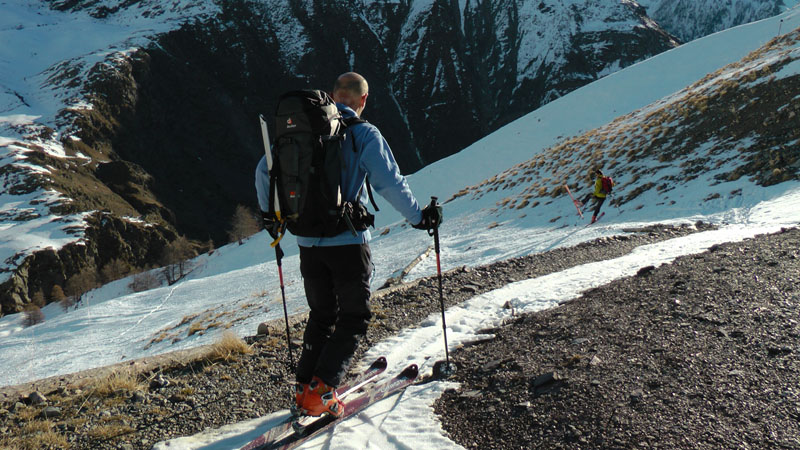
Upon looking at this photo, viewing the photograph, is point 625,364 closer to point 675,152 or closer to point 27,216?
point 675,152

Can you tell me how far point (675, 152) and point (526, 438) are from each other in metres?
18.7

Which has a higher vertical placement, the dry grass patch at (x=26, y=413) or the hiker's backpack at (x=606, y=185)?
the dry grass patch at (x=26, y=413)

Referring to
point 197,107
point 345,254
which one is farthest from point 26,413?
point 197,107

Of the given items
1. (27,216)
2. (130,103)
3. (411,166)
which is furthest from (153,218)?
(411,166)

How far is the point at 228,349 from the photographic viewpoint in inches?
220

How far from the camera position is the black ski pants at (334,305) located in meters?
3.64

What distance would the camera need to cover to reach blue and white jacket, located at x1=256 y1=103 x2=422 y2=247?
3.53 metres

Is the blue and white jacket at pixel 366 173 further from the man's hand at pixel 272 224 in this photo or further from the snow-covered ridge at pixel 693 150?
the snow-covered ridge at pixel 693 150

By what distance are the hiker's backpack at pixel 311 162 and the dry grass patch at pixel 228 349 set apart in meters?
2.84

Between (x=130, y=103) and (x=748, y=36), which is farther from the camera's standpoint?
(x=130, y=103)

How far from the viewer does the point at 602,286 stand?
702 centimetres

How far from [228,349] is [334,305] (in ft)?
8.17

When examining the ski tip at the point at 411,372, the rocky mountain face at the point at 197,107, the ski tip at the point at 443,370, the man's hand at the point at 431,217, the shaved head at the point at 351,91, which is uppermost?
the rocky mountain face at the point at 197,107

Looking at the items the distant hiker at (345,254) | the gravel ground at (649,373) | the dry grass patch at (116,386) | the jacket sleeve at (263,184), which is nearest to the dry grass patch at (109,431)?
the dry grass patch at (116,386)
